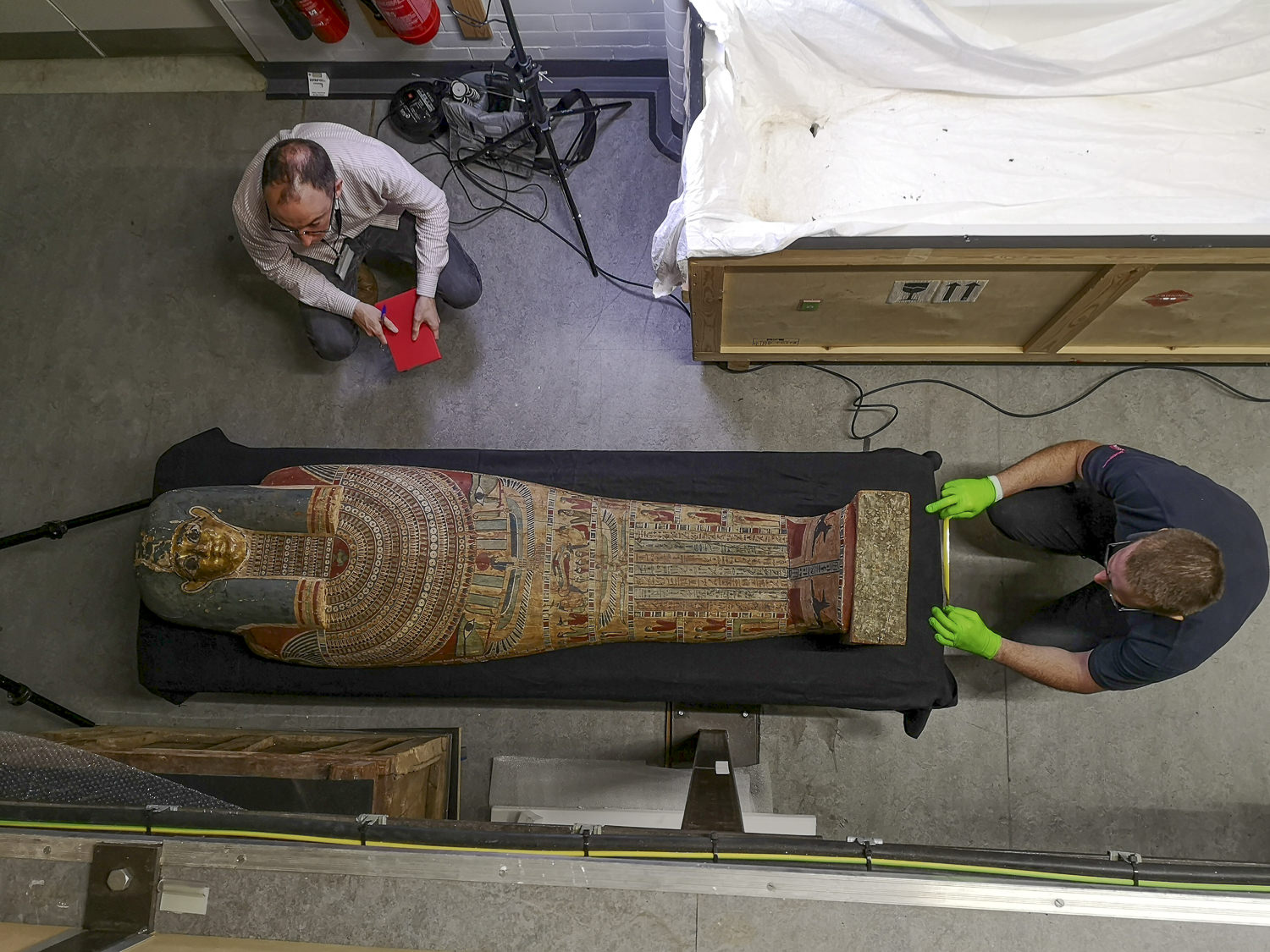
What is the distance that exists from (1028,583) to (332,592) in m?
2.45

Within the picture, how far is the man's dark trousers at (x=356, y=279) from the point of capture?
2.98 metres

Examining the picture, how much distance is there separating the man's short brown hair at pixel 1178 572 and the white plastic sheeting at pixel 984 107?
1.20 metres

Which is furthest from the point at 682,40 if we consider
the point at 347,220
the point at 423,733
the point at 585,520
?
the point at 423,733

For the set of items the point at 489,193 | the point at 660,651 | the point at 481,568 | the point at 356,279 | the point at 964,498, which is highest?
the point at 489,193

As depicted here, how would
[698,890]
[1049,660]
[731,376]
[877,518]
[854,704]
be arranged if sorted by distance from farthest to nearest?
[731,376]
[854,704]
[1049,660]
[877,518]
[698,890]

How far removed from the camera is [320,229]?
241 cm

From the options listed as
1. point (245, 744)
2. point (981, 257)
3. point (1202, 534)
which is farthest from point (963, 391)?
point (245, 744)

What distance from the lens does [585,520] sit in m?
2.34

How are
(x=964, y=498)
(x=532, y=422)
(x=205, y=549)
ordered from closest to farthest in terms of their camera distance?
(x=205, y=549), (x=964, y=498), (x=532, y=422)

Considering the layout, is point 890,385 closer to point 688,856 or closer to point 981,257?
point 981,257

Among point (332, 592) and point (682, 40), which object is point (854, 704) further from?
point (682, 40)

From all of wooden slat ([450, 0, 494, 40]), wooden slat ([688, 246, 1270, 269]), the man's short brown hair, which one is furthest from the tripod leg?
the man's short brown hair

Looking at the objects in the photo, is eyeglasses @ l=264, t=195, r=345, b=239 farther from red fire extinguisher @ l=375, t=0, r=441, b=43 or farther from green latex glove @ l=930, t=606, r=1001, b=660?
green latex glove @ l=930, t=606, r=1001, b=660

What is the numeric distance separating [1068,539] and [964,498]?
420 millimetres
